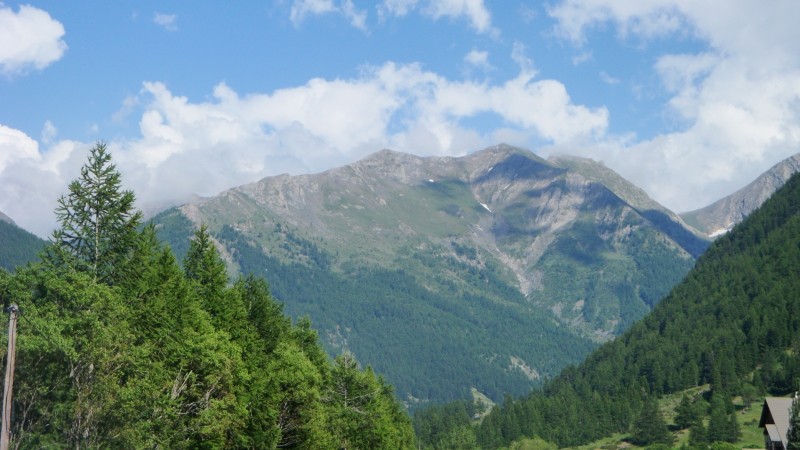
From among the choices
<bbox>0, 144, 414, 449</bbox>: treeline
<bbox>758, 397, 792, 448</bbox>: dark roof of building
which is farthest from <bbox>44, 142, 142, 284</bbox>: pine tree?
<bbox>758, 397, 792, 448</bbox>: dark roof of building

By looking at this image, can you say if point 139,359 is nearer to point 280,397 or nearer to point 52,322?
point 52,322

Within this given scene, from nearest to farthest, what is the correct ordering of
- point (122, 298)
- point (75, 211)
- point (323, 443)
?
point (122, 298), point (75, 211), point (323, 443)

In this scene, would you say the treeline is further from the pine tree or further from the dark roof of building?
the dark roof of building

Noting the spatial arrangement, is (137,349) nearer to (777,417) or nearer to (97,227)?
(97,227)

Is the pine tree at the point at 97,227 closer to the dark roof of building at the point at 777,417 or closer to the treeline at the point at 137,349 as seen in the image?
the treeline at the point at 137,349

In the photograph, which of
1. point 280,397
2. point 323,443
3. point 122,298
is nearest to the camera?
point 122,298

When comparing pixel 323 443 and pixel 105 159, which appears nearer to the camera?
pixel 105 159

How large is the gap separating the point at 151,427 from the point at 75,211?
1750 cm

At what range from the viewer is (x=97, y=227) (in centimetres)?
5603

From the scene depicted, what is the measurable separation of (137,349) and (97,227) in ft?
40.2

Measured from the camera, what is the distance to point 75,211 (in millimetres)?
56000

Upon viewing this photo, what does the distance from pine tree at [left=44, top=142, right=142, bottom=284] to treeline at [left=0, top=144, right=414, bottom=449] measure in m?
0.08

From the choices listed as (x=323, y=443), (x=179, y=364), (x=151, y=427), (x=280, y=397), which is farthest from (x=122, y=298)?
(x=323, y=443)

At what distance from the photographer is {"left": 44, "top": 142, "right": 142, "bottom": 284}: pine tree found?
5531cm
